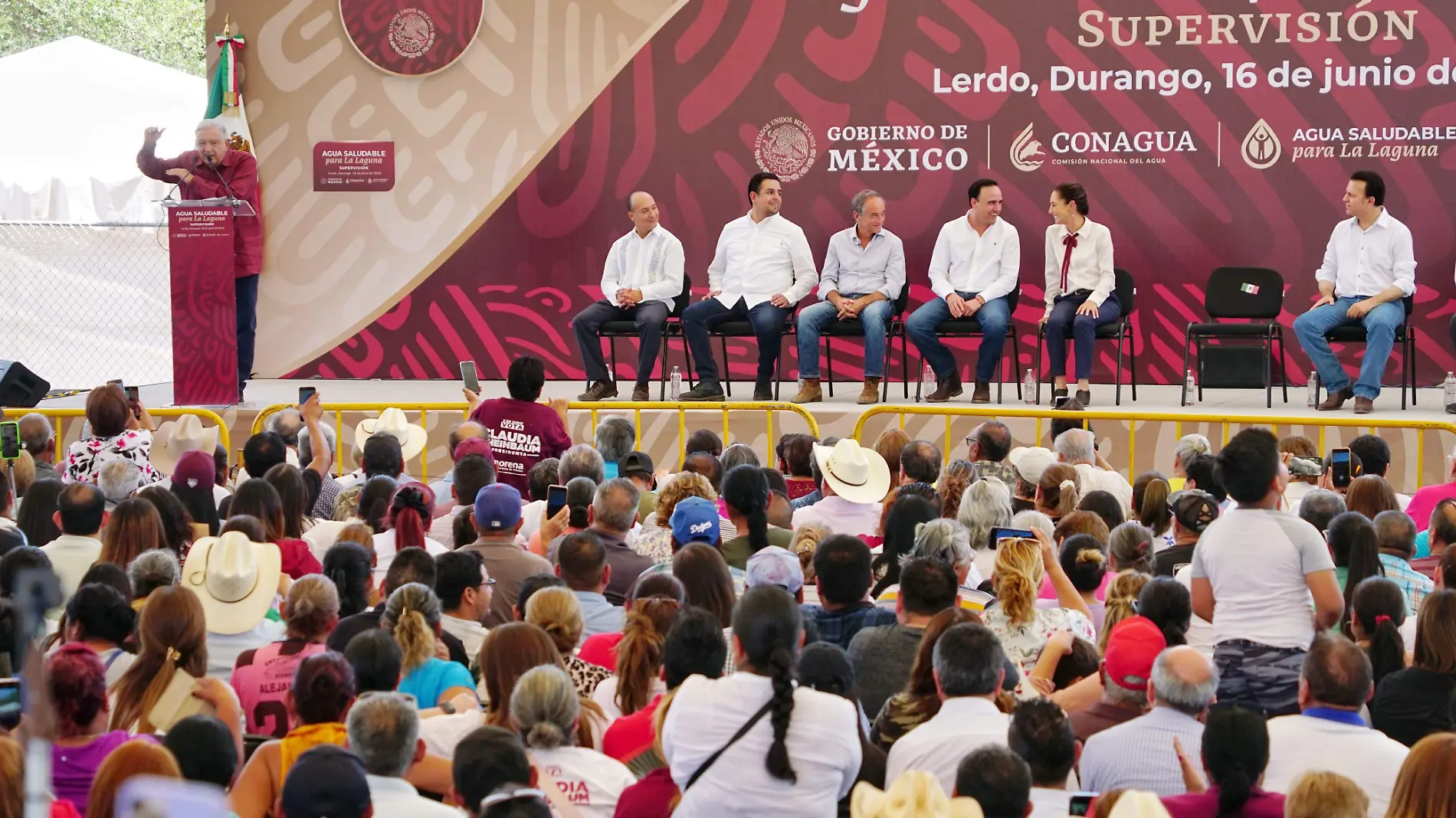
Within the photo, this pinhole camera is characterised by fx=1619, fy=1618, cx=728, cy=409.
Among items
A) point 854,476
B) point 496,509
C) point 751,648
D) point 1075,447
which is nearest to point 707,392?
point 1075,447

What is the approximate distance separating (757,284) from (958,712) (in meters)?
6.51

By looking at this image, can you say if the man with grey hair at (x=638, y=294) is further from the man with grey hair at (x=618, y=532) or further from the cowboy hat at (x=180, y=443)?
the man with grey hair at (x=618, y=532)

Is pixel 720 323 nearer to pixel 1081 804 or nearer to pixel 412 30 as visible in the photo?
pixel 412 30

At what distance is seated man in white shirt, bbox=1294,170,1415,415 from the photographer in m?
8.58

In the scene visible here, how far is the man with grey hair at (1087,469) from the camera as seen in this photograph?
5934 millimetres

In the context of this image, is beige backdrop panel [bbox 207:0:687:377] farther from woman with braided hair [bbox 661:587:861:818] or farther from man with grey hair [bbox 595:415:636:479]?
woman with braided hair [bbox 661:587:861:818]

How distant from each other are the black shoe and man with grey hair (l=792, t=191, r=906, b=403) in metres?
0.44

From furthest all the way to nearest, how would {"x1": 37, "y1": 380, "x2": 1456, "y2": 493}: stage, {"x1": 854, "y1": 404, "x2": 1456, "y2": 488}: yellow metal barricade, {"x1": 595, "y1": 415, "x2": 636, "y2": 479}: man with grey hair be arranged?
1. {"x1": 37, "y1": 380, "x2": 1456, "y2": 493}: stage
2. {"x1": 854, "y1": 404, "x2": 1456, "y2": 488}: yellow metal barricade
3. {"x1": 595, "y1": 415, "x2": 636, "y2": 479}: man with grey hair

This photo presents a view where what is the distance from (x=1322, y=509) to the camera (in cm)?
491

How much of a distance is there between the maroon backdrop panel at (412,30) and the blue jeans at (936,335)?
3825 millimetres

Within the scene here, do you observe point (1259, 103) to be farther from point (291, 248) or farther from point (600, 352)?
point (291, 248)

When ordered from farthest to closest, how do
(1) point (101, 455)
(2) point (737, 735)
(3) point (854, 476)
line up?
(1) point (101, 455) → (3) point (854, 476) → (2) point (737, 735)

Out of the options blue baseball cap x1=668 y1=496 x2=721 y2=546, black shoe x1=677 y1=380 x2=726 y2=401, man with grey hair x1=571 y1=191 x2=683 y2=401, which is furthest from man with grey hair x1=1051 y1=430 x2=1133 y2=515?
man with grey hair x1=571 y1=191 x2=683 y2=401

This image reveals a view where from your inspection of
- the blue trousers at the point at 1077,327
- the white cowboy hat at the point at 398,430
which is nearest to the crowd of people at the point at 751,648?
the white cowboy hat at the point at 398,430
